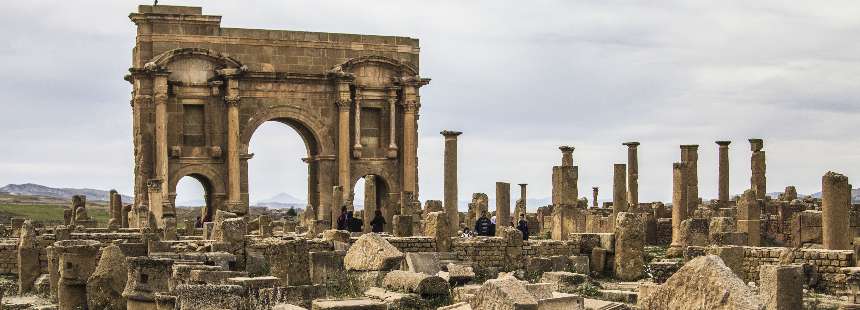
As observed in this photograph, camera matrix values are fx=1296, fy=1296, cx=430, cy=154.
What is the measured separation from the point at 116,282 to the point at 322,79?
69.0ft

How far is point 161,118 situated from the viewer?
114 feet

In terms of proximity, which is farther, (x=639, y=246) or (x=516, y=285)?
(x=639, y=246)

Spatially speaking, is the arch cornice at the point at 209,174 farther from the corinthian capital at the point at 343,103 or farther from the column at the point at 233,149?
the corinthian capital at the point at 343,103

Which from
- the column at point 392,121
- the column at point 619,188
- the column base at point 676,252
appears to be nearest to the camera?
the column base at point 676,252

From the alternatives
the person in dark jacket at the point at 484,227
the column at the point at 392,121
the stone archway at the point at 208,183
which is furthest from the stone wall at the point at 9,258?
the column at the point at 392,121

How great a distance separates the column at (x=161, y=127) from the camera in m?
34.7

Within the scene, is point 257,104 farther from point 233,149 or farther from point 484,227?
point 484,227

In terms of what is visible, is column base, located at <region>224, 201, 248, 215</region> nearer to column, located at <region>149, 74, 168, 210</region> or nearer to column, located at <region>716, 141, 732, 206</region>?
column, located at <region>149, 74, 168, 210</region>

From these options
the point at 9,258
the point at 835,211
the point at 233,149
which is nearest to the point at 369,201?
the point at 233,149

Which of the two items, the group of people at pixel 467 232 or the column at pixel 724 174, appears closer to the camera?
the group of people at pixel 467 232

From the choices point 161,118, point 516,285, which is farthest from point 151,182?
point 516,285

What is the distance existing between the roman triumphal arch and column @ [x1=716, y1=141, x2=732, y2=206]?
349 inches

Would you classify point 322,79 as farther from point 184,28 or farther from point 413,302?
point 413,302

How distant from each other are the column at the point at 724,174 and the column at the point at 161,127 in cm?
1491
